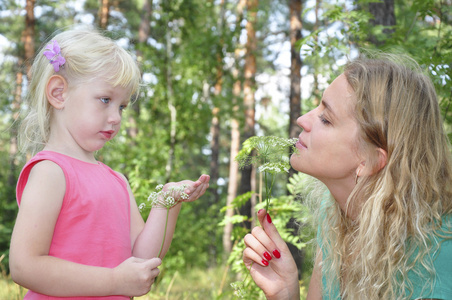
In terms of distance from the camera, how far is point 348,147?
77.2 inches

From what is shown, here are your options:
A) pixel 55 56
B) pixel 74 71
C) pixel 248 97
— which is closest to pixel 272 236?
pixel 74 71

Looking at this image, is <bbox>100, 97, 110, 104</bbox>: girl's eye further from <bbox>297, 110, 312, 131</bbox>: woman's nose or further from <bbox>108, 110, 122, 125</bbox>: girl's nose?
<bbox>297, 110, 312, 131</bbox>: woman's nose

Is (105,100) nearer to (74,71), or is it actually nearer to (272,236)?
(74,71)

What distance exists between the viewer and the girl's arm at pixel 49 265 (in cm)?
155

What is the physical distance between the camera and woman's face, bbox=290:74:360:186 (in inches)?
76.8

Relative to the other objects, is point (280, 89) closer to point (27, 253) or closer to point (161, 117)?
point (161, 117)

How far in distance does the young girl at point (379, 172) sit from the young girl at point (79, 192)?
0.51 metres

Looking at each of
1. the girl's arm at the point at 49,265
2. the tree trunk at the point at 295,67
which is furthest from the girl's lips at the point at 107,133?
the tree trunk at the point at 295,67

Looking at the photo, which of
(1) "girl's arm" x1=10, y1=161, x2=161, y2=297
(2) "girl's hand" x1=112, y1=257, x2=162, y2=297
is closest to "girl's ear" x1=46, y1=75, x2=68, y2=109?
(1) "girl's arm" x1=10, y1=161, x2=161, y2=297

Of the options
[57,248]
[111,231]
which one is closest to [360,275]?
[111,231]

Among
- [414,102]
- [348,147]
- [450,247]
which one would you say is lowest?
[450,247]

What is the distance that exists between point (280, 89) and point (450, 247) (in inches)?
624

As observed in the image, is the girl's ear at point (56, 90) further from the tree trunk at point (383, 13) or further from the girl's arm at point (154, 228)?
the tree trunk at point (383, 13)

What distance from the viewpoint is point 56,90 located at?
73.2 inches
